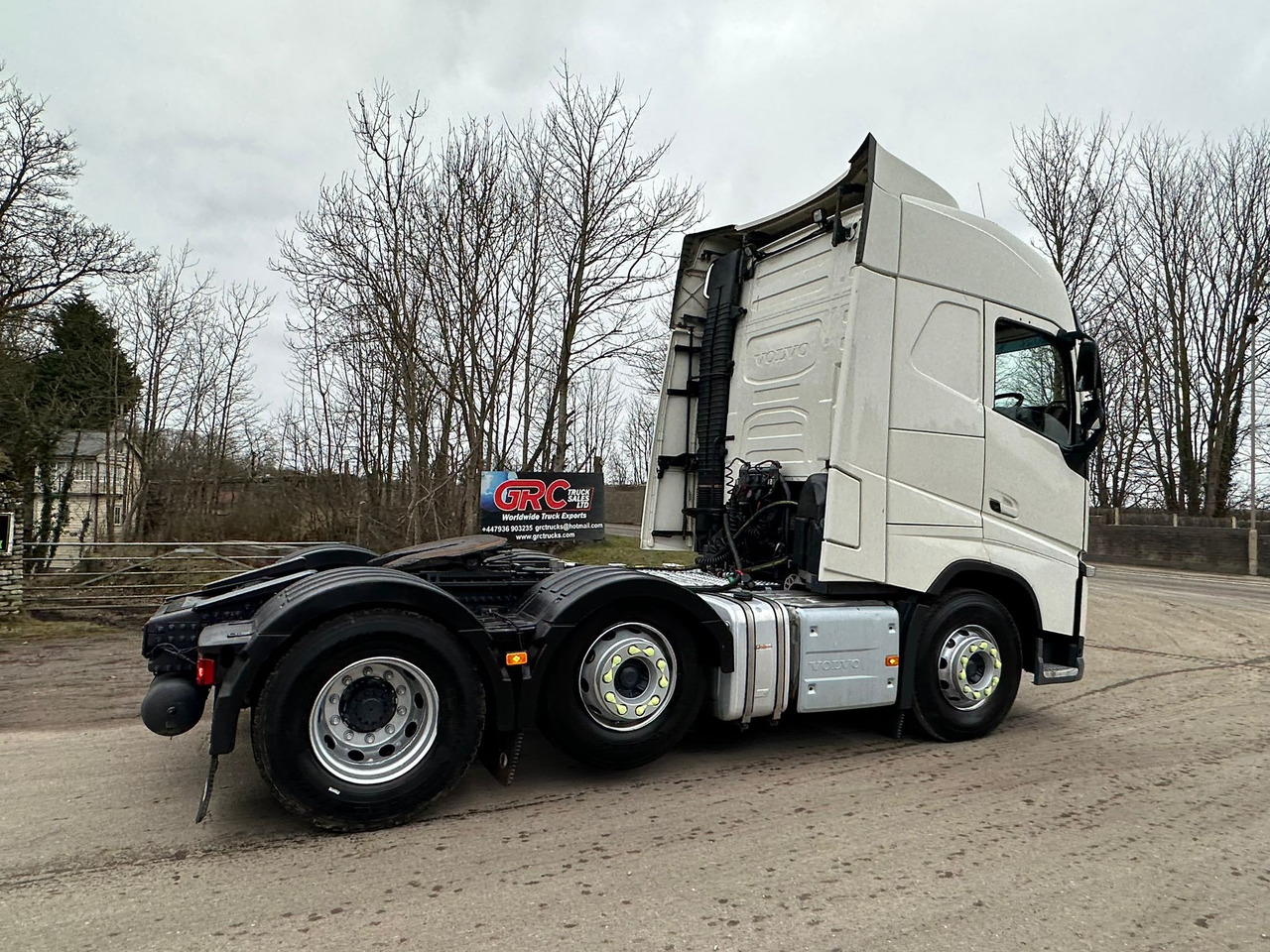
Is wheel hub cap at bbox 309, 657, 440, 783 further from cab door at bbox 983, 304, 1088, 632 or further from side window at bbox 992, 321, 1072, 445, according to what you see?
side window at bbox 992, 321, 1072, 445

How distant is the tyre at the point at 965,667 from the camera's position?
5.45m

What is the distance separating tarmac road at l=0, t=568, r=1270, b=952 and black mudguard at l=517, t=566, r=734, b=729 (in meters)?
0.68

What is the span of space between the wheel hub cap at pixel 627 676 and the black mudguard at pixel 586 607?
0.21 metres

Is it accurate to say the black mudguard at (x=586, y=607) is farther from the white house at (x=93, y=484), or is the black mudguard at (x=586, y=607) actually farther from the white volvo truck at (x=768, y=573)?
the white house at (x=93, y=484)

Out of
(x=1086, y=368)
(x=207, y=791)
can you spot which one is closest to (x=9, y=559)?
(x=207, y=791)

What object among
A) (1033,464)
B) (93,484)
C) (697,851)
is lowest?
(697,851)

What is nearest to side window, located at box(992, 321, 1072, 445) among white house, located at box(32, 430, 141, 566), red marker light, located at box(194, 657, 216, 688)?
red marker light, located at box(194, 657, 216, 688)

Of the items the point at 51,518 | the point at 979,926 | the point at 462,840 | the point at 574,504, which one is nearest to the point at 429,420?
the point at 574,504

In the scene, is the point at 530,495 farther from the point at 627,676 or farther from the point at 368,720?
the point at 368,720

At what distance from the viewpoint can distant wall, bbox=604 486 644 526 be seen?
46166 millimetres

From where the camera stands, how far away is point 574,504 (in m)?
16.7

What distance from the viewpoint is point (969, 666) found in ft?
18.5

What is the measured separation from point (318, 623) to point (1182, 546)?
27459 millimetres

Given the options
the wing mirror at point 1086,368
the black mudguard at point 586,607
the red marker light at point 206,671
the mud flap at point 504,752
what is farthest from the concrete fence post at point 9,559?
the wing mirror at point 1086,368
